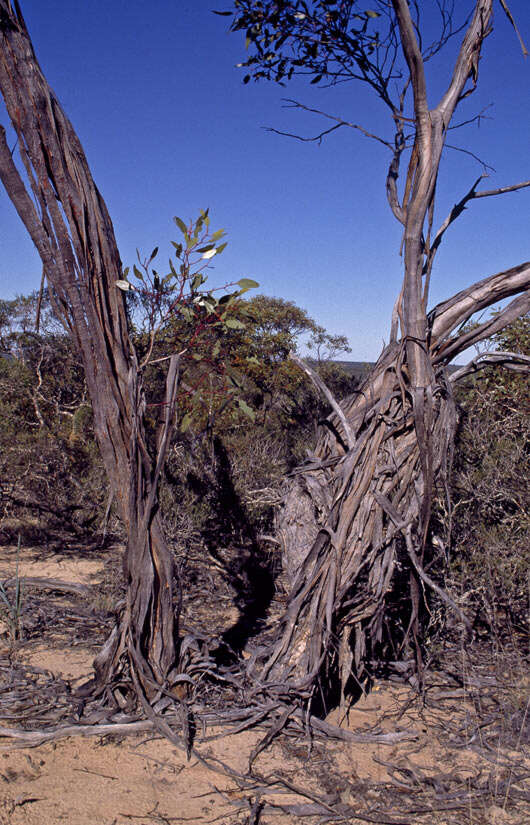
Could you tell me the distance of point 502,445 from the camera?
5.20 m

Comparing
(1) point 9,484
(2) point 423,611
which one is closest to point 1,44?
(2) point 423,611

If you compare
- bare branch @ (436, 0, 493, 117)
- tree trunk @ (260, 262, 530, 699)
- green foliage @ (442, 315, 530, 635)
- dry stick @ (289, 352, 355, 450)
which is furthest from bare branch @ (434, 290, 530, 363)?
green foliage @ (442, 315, 530, 635)

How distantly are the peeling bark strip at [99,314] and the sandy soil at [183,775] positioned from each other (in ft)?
1.08

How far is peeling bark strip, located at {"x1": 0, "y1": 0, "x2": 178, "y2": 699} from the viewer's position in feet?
8.00

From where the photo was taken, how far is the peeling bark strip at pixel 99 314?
2.44 metres

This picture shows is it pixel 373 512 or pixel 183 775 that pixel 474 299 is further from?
pixel 183 775

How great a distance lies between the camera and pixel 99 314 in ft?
8.52

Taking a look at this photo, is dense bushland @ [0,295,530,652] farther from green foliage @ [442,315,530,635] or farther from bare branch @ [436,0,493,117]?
bare branch @ [436,0,493,117]

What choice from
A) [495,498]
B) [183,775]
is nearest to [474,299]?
[495,498]

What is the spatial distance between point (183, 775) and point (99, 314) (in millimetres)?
1972

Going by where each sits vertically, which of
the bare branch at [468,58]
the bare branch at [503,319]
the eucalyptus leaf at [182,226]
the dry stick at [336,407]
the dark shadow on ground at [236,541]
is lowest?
the dark shadow on ground at [236,541]

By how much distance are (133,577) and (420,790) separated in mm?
1525

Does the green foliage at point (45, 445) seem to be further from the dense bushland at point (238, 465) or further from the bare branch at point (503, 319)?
the bare branch at point (503, 319)

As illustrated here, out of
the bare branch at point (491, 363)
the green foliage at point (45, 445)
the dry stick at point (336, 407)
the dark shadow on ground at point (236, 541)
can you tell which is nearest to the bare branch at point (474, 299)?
the bare branch at point (491, 363)
